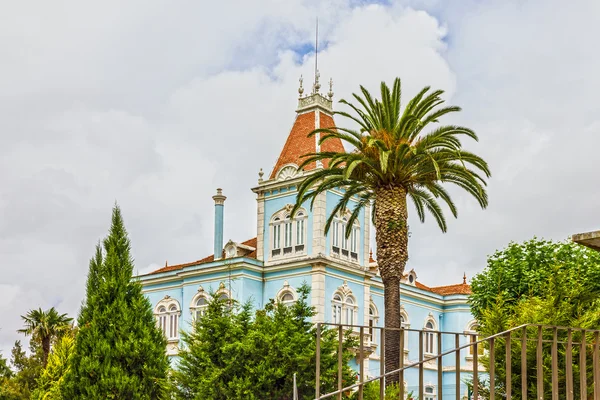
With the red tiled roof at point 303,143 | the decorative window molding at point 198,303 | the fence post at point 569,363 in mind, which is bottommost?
the fence post at point 569,363

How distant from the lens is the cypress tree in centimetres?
3045

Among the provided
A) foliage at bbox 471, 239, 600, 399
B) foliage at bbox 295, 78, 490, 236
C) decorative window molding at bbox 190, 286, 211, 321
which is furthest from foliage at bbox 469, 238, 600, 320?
decorative window molding at bbox 190, 286, 211, 321

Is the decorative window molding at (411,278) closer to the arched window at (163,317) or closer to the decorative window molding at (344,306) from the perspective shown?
the decorative window molding at (344,306)

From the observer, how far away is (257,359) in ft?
94.5

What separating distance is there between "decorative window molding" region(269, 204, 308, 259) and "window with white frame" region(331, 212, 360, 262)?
5.09ft

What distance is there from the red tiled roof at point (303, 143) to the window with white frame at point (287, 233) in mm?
2298

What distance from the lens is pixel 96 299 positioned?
31.7 metres

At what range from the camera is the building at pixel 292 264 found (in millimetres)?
43531

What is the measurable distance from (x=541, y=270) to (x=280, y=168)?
1537cm

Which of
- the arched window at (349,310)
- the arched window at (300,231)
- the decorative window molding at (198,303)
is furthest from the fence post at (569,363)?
the decorative window molding at (198,303)

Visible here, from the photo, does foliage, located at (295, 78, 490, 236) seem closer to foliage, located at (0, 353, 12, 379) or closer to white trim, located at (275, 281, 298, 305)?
white trim, located at (275, 281, 298, 305)

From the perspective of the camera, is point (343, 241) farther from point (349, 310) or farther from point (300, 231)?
point (349, 310)

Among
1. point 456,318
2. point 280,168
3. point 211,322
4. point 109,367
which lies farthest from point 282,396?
point 456,318

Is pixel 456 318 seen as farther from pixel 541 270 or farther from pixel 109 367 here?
pixel 109 367
